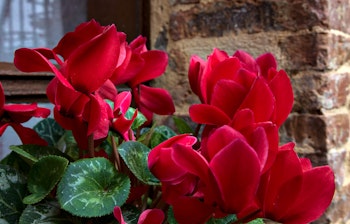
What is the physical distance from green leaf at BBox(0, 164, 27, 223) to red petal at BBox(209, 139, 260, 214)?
0.67ft

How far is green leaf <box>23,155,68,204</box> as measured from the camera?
0.42m

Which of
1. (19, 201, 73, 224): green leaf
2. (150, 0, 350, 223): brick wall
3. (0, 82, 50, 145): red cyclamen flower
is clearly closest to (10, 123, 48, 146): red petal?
(0, 82, 50, 145): red cyclamen flower

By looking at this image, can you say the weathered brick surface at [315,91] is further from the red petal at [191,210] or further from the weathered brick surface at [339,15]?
the red petal at [191,210]

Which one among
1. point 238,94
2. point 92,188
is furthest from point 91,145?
point 238,94

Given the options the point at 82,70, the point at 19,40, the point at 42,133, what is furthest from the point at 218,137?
the point at 19,40

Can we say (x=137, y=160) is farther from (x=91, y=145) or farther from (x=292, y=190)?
(x=292, y=190)

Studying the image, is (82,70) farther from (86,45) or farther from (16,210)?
(16,210)

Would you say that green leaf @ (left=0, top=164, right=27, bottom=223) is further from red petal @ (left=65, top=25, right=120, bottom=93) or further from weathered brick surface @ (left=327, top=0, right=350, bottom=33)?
weathered brick surface @ (left=327, top=0, right=350, bottom=33)

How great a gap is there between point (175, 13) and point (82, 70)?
2.24 feet

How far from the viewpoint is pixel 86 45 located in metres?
0.38

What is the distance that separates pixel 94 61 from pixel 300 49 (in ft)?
2.00

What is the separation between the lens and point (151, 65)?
55 centimetres

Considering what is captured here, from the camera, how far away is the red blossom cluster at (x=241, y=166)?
35cm

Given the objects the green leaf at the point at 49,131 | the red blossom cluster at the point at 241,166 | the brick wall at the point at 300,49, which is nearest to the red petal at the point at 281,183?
the red blossom cluster at the point at 241,166
